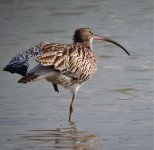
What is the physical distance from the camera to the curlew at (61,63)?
451 inches

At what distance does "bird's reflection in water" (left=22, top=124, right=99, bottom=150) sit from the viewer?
397 inches

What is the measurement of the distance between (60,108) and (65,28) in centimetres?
619

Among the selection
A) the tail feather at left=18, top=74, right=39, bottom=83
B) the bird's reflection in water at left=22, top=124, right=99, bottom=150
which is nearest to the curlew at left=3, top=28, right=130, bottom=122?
the tail feather at left=18, top=74, right=39, bottom=83

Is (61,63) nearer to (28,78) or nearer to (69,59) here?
(69,59)

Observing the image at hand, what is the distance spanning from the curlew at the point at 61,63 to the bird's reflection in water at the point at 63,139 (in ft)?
2.66

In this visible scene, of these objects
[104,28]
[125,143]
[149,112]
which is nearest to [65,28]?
[104,28]

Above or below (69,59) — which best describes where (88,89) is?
below

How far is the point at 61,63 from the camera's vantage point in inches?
465

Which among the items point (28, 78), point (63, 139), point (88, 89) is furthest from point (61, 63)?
point (88, 89)

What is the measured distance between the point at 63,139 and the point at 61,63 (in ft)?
5.22

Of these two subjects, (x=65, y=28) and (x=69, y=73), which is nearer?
(x=69, y=73)

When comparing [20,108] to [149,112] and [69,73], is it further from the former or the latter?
[149,112]

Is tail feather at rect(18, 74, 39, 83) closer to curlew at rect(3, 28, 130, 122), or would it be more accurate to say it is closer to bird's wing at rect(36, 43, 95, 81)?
curlew at rect(3, 28, 130, 122)

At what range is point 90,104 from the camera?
12.4m
